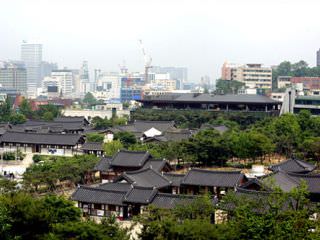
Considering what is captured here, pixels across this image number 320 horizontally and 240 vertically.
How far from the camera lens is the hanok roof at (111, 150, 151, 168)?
107ft

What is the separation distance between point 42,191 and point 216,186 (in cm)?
914

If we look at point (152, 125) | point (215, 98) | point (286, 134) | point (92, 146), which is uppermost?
point (215, 98)

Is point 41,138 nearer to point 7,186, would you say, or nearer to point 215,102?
point 7,186

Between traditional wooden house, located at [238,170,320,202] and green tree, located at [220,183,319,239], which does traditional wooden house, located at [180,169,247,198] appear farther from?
green tree, located at [220,183,319,239]

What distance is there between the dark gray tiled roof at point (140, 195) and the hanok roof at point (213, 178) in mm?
2990

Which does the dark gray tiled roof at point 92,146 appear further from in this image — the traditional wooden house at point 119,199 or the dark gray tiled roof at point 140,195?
the dark gray tiled roof at point 140,195

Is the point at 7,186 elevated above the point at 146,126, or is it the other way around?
the point at 146,126

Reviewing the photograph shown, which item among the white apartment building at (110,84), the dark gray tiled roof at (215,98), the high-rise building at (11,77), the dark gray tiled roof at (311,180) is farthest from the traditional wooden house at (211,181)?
the white apartment building at (110,84)

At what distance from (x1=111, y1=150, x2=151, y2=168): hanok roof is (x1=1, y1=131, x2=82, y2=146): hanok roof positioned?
424 inches

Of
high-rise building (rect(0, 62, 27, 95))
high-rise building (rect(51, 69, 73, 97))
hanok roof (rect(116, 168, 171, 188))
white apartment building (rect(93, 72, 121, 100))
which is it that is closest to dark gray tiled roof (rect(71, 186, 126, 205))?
hanok roof (rect(116, 168, 171, 188))

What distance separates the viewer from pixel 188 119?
57.2 meters

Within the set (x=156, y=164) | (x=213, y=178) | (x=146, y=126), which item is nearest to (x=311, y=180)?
(x=213, y=178)

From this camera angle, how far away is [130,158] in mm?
33188

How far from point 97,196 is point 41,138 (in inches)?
798
